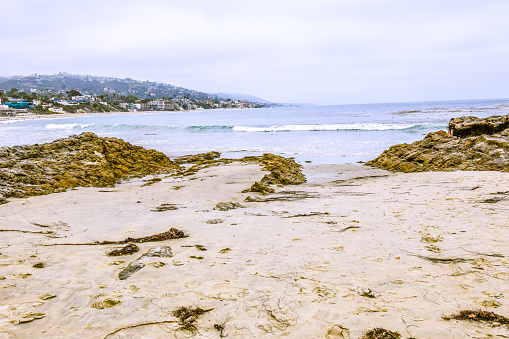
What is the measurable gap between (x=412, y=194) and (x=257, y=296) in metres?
6.05

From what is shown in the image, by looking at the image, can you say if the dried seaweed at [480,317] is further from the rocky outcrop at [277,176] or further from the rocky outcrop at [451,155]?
the rocky outcrop at [451,155]

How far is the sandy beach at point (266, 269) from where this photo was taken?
2379 mm

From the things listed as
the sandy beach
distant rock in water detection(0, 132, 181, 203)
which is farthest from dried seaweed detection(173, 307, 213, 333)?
distant rock in water detection(0, 132, 181, 203)

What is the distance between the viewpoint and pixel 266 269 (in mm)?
3396

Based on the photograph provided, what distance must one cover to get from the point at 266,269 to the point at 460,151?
1172 centimetres

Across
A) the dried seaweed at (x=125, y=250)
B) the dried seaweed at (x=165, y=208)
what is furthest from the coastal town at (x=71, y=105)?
the dried seaweed at (x=125, y=250)

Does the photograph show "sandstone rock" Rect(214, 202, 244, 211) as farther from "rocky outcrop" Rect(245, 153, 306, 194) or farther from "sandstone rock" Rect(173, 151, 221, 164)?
"sandstone rock" Rect(173, 151, 221, 164)

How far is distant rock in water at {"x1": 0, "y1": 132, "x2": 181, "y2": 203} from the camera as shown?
848 cm

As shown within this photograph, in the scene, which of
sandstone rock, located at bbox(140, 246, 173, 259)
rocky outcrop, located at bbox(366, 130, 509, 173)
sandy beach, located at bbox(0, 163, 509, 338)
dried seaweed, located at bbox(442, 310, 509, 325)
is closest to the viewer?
dried seaweed, located at bbox(442, 310, 509, 325)

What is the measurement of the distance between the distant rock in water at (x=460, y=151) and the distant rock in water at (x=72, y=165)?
10.3 m

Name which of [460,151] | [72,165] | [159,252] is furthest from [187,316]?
[460,151]

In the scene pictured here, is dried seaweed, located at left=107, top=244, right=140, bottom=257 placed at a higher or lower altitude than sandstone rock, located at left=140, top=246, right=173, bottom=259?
lower

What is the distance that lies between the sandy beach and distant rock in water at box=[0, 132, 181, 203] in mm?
2103

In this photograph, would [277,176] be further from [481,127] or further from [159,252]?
[481,127]
